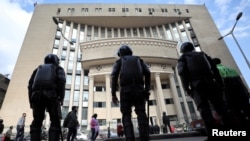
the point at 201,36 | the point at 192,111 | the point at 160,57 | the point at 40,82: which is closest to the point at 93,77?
the point at 160,57

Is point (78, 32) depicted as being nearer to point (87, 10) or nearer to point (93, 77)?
point (87, 10)

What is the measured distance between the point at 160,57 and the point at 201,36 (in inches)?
563

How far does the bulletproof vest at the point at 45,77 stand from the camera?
3.33m

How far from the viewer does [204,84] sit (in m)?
3.01

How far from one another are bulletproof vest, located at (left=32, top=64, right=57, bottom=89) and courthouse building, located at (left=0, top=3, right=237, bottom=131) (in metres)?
18.5

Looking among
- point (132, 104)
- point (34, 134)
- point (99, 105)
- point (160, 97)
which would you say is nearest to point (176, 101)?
point (160, 97)

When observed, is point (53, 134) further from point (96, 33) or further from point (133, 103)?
point (96, 33)

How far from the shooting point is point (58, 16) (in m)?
40.2

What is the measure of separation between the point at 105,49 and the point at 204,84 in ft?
96.3

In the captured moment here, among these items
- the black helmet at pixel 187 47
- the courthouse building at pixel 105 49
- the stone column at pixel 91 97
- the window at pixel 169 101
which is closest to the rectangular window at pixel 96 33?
the courthouse building at pixel 105 49

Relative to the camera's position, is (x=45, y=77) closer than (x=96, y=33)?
Yes

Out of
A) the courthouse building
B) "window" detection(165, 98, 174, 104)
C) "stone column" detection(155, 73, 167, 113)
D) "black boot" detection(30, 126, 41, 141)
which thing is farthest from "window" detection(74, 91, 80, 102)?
"black boot" detection(30, 126, 41, 141)

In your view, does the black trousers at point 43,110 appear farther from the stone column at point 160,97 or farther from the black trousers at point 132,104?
the stone column at point 160,97

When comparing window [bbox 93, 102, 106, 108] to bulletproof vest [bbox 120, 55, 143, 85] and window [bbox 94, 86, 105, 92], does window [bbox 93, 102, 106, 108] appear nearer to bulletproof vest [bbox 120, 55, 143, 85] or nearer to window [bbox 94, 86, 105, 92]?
window [bbox 94, 86, 105, 92]
